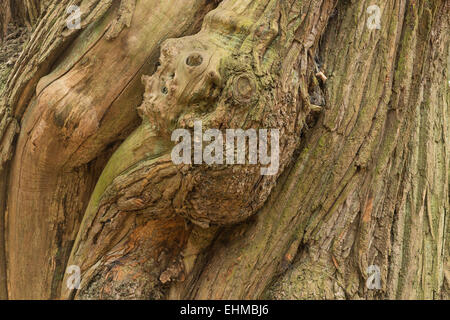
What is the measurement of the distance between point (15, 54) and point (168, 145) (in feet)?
3.48

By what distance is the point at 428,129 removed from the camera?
214 centimetres

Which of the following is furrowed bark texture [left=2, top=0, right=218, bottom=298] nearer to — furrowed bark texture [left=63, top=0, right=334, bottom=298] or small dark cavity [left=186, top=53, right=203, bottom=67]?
furrowed bark texture [left=63, top=0, right=334, bottom=298]

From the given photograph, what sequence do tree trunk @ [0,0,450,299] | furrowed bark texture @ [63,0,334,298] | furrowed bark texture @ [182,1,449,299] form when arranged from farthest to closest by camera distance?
furrowed bark texture @ [182,1,449,299] < tree trunk @ [0,0,450,299] < furrowed bark texture @ [63,0,334,298]

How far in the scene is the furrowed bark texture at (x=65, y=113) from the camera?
183cm

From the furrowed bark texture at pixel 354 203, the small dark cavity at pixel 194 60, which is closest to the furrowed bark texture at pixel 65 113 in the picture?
the small dark cavity at pixel 194 60

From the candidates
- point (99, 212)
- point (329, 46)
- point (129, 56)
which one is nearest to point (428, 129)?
point (329, 46)

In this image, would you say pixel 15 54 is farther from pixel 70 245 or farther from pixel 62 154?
pixel 70 245

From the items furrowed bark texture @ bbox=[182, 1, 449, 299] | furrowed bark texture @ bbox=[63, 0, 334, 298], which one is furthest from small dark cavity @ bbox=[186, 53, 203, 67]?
furrowed bark texture @ bbox=[182, 1, 449, 299]

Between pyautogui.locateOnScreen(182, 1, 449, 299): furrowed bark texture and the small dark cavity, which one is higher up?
the small dark cavity

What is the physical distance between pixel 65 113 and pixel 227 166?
2.27 ft

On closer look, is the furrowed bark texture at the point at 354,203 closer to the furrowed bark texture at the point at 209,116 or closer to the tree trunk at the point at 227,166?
the tree trunk at the point at 227,166

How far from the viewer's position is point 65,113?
1.81m

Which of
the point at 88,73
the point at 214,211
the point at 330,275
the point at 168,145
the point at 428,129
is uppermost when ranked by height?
the point at 88,73

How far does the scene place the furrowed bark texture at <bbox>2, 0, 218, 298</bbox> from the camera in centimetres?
183
